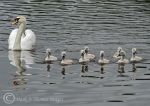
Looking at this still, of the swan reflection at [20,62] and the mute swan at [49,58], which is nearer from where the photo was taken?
the swan reflection at [20,62]

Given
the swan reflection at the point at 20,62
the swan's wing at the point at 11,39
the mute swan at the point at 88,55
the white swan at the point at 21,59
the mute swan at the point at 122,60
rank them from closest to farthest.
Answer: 1. the swan reflection at the point at 20,62
2. the white swan at the point at 21,59
3. the mute swan at the point at 122,60
4. the mute swan at the point at 88,55
5. the swan's wing at the point at 11,39

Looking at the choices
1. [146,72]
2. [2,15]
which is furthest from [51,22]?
[146,72]

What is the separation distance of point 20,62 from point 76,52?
3.13m

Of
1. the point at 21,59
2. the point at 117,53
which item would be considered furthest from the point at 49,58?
the point at 117,53

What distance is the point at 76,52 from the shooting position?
28.8 metres

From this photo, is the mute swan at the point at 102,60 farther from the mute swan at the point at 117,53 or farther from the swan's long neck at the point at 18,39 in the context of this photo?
the swan's long neck at the point at 18,39

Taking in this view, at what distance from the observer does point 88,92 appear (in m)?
21.6

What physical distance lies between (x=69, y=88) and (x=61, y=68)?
11.5 feet

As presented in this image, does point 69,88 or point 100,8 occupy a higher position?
point 100,8

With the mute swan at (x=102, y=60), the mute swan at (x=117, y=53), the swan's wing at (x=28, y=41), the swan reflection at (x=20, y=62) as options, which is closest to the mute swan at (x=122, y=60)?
the mute swan at (x=117, y=53)

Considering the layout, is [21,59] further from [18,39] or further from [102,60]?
[102,60]

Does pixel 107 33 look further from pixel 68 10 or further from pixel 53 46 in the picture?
pixel 68 10

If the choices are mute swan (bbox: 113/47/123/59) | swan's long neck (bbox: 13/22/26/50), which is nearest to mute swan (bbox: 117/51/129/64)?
mute swan (bbox: 113/47/123/59)

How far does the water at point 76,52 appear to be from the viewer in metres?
21.2
